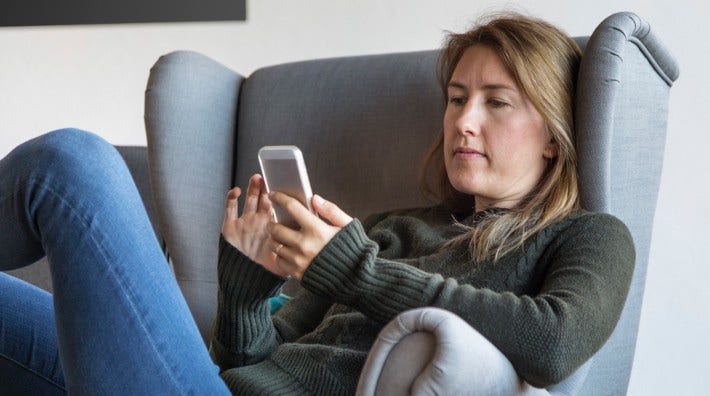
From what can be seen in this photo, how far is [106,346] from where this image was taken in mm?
979

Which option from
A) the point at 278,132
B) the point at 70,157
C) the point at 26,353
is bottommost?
the point at 26,353

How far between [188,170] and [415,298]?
32.2 inches

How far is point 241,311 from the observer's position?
1273mm

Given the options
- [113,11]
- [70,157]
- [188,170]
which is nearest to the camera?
[70,157]

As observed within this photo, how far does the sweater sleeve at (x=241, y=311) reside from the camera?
1.25 meters

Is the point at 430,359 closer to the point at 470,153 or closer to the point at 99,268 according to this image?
the point at 99,268

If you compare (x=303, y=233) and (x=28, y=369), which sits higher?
(x=303, y=233)

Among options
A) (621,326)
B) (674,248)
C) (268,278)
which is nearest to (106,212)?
(268,278)

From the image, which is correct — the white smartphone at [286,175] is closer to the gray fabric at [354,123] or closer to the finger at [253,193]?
the finger at [253,193]

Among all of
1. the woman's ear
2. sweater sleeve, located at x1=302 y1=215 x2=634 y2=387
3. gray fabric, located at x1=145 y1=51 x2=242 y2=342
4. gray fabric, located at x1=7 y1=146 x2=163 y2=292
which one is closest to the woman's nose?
the woman's ear

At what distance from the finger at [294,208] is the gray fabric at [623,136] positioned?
0.43 meters

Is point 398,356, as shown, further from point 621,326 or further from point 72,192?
point 621,326

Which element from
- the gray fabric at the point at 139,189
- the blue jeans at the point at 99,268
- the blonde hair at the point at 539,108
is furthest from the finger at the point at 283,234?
the gray fabric at the point at 139,189

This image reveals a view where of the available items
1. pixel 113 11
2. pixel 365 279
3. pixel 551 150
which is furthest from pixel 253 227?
pixel 113 11
